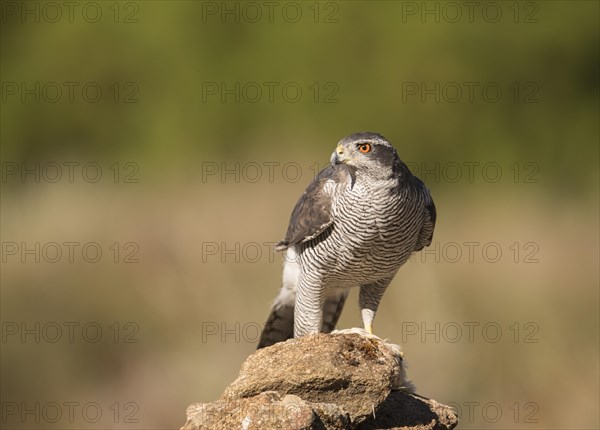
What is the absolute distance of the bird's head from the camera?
800 cm

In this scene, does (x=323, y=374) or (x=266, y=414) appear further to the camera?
(x=323, y=374)

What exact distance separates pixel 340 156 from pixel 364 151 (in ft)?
0.61

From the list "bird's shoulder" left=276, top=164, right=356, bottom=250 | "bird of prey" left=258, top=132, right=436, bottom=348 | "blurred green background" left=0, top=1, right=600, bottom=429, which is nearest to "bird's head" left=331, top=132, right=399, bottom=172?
"bird of prey" left=258, top=132, right=436, bottom=348

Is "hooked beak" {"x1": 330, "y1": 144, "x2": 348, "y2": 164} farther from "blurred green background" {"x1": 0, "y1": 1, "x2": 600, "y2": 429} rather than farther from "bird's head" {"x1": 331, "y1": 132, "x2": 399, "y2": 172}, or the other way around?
"blurred green background" {"x1": 0, "y1": 1, "x2": 600, "y2": 429}

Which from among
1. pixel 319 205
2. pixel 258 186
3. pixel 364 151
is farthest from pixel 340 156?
pixel 258 186

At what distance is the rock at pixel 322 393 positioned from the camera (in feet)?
21.2

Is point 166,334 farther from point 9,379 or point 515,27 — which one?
point 515,27

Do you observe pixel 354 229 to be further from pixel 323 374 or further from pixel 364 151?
pixel 323 374

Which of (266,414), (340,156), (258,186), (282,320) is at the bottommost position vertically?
(282,320)

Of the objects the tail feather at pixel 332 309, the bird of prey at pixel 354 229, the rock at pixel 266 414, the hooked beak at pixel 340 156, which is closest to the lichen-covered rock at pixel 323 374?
the rock at pixel 266 414

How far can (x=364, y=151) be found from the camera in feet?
26.3

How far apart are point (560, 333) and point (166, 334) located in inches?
198

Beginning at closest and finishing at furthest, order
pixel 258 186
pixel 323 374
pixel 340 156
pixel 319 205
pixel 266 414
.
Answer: pixel 266 414 → pixel 323 374 → pixel 340 156 → pixel 319 205 → pixel 258 186

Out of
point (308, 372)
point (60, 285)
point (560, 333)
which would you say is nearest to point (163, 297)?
point (60, 285)
